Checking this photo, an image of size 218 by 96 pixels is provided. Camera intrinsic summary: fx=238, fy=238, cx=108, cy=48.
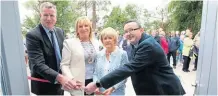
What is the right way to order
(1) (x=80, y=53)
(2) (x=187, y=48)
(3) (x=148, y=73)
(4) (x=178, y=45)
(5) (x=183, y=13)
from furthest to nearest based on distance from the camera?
1. (5) (x=183, y=13)
2. (4) (x=178, y=45)
3. (2) (x=187, y=48)
4. (1) (x=80, y=53)
5. (3) (x=148, y=73)

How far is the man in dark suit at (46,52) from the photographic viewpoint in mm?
1542

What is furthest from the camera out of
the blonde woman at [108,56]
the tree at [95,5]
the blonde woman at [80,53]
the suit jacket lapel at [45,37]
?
the tree at [95,5]

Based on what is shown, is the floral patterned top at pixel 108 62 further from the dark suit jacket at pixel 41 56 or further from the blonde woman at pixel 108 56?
the dark suit jacket at pixel 41 56

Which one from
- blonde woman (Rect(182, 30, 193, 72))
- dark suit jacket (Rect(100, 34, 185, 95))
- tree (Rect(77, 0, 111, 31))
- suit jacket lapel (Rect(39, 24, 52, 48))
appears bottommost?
blonde woman (Rect(182, 30, 193, 72))

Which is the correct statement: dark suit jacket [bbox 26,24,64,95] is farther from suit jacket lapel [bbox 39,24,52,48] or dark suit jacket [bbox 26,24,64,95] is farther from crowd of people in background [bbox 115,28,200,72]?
crowd of people in background [bbox 115,28,200,72]

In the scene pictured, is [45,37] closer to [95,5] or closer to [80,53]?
[80,53]

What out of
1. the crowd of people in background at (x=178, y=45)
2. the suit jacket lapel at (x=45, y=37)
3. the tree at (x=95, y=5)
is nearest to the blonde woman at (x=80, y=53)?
the suit jacket lapel at (x=45, y=37)

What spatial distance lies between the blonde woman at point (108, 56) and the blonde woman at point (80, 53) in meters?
0.07

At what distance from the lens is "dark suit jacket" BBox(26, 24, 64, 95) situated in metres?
1.54

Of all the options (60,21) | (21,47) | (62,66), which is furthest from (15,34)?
(60,21)

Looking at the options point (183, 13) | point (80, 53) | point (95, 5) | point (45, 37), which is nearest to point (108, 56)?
point (80, 53)

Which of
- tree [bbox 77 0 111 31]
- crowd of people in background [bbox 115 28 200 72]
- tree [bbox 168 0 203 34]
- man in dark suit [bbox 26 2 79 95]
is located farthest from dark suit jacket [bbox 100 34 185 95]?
tree [bbox 168 0 203 34]

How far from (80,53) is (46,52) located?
0.85 feet

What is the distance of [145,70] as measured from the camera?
5.01ft
